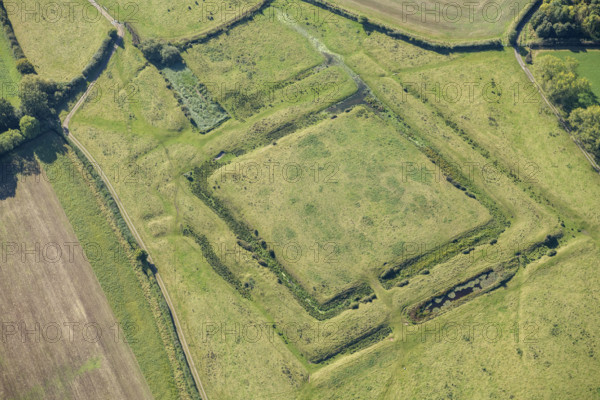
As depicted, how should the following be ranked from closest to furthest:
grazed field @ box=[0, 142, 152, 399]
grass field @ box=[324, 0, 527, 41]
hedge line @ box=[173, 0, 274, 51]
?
grazed field @ box=[0, 142, 152, 399], grass field @ box=[324, 0, 527, 41], hedge line @ box=[173, 0, 274, 51]

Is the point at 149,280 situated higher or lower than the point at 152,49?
lower

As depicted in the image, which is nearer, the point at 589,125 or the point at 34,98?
the point at 589,125

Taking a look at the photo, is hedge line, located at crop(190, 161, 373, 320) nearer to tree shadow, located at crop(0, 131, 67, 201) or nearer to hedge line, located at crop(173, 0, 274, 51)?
tree shadow, located at crop(0, 131, 67, 201)

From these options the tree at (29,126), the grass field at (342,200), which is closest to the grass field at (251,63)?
the grass field at (342,200)

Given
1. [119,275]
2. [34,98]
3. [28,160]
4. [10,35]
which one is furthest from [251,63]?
[10,35]

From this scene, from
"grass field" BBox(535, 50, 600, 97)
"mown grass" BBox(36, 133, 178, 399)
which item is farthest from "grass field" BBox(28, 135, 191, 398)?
"grass field" BBox(535, 50, 600, 97)

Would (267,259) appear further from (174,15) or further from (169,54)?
(174,15)
